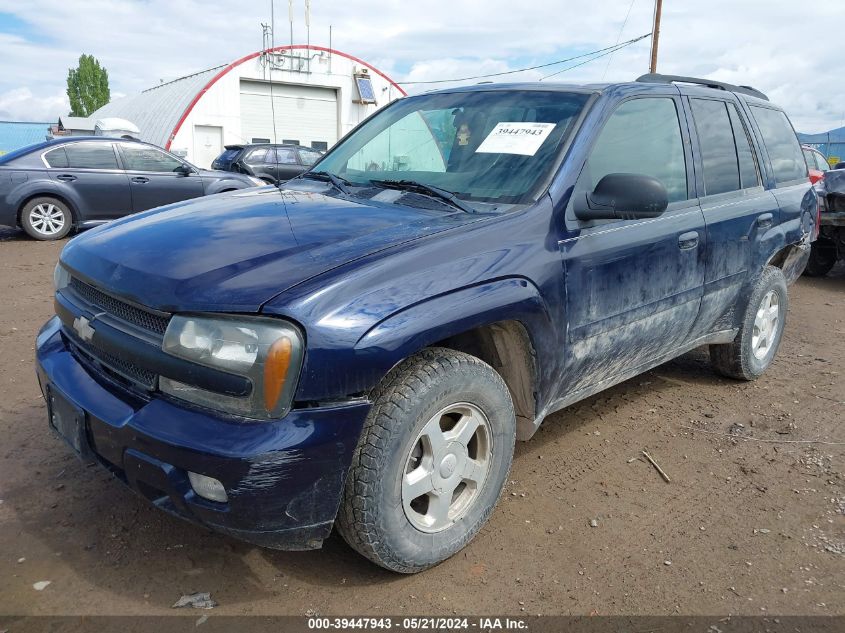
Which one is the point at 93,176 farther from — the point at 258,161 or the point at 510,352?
the point at 510,352

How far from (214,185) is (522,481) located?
30.3 feet

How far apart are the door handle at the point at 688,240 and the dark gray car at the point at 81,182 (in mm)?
9133

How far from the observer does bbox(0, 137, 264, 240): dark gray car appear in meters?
9.86

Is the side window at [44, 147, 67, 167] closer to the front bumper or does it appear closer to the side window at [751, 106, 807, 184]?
the front bumper

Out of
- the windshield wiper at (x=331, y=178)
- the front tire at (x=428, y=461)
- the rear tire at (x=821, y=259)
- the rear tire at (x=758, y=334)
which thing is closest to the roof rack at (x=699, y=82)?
the rear tire at (x=758, y=334)

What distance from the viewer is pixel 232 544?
2740 millimetres

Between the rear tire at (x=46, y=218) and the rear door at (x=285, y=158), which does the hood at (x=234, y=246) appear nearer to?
the rear tire at (x=46, y=218)

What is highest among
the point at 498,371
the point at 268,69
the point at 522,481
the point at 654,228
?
the point at 268,69

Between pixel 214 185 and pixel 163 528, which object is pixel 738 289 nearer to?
pixel 163 528

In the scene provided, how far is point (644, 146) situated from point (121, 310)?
8.09 feet

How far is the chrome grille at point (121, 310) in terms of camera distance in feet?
7.30

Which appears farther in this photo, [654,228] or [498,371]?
[654,228]

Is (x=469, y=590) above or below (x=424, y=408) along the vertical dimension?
below

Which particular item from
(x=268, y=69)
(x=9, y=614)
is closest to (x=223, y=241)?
(x=9, y=614)
